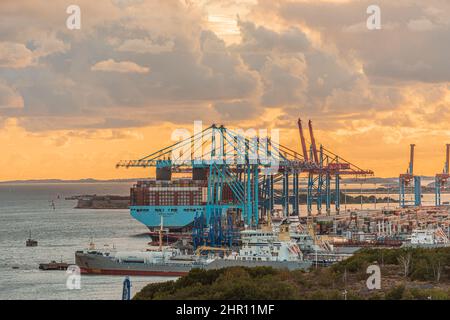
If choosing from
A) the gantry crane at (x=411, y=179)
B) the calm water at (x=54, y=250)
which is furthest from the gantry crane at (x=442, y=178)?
the calm water at (x=54, y=250)

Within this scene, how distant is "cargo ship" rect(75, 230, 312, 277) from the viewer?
58125 mm

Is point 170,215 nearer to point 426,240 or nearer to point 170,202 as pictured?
point 170,202

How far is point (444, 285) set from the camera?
40438 millimetres

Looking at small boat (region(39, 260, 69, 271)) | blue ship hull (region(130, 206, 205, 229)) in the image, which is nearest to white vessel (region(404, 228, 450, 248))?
small boat (region(39, 260, 69, 271))

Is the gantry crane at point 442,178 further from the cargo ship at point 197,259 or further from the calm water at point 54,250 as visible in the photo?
the cargo ship at point 197,259

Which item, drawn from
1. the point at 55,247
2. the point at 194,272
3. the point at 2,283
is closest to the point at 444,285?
the point at 194,272

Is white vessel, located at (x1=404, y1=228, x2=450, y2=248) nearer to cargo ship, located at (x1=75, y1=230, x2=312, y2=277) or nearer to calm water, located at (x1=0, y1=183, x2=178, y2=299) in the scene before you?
cargo ship, located at (x1=75, y1=230, x2=312, y2=277)

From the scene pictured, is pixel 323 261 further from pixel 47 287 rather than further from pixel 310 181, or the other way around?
pixel 310 181

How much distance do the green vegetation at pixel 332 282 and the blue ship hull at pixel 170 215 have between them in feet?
155

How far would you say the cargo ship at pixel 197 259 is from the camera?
191 ft

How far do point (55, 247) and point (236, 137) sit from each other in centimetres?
2306

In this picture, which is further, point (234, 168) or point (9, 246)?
point (234, 168)

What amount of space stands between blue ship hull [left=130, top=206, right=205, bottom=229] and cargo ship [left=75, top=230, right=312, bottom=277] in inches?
1319

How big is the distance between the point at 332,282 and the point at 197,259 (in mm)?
21309
